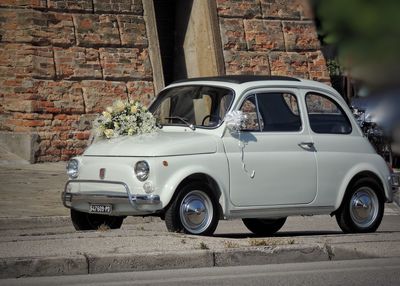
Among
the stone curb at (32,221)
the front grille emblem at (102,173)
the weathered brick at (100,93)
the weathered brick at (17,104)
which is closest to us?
the front grille emblem at (102,173)

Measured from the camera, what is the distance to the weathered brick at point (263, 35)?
20.3m

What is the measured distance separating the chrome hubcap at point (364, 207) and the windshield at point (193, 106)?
6.52ft

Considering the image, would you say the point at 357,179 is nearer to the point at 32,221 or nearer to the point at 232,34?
the point at 32,221

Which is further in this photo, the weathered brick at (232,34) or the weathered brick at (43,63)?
the weathered brick at (232,34)

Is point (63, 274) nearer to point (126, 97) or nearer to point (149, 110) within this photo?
point (149, 110)

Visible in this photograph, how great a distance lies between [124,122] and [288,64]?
1110cm

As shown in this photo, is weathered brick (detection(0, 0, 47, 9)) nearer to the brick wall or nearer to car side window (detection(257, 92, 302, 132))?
the brick wall

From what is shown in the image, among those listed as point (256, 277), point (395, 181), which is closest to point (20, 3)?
point (395, 181)

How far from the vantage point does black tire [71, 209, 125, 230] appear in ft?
33.8

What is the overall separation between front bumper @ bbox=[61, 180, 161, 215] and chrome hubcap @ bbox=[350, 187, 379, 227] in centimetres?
282

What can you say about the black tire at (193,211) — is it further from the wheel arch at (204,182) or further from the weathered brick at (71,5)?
the weathered brick at (71,5)

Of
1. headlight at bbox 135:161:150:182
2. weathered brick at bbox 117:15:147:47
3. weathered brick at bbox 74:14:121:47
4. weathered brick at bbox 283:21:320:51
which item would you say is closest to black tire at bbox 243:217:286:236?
headlight at bbox 135:161:150:182

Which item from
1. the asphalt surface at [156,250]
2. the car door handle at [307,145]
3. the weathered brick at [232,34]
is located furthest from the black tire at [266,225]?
the weathered brick at [232,34]

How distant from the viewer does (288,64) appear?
20844 mm
